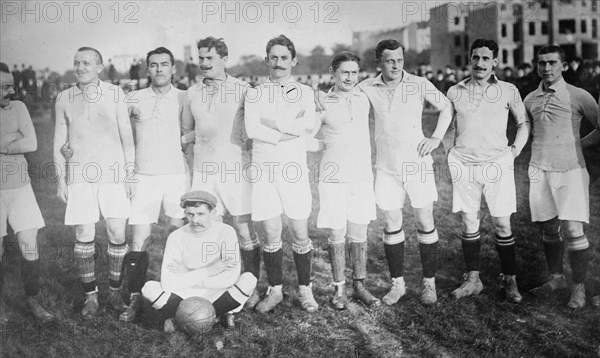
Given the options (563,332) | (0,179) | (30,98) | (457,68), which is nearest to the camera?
(563,332)

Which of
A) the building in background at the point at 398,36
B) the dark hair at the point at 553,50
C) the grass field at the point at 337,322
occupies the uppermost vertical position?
the building in background at the point at 398,36

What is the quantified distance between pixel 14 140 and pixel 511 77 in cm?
425

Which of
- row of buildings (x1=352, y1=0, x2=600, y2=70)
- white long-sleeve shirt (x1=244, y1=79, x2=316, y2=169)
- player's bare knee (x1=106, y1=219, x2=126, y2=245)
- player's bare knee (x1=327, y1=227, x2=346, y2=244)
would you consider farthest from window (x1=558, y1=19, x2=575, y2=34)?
player's bare knee (x1=106, y1=219, x2=126, y2=245)

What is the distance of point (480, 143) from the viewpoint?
4301mm

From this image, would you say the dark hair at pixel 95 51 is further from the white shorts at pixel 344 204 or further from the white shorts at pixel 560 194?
the white shorts at pixel 560 194

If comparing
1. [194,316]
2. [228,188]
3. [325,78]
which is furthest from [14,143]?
[325,78]

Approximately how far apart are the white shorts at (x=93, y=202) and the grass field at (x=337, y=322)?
36 centimetres

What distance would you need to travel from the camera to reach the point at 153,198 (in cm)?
425

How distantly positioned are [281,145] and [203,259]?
108cm

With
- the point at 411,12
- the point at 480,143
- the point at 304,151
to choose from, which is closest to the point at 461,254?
the point at 480,143

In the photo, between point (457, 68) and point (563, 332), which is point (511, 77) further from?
point (563, 332)

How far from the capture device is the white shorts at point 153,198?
4230 mm

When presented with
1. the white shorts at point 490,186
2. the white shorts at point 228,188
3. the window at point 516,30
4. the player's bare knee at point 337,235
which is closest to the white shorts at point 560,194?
the white shorts at point 490,186

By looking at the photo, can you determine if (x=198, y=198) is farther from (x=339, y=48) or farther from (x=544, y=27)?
(x=544, y=27)
